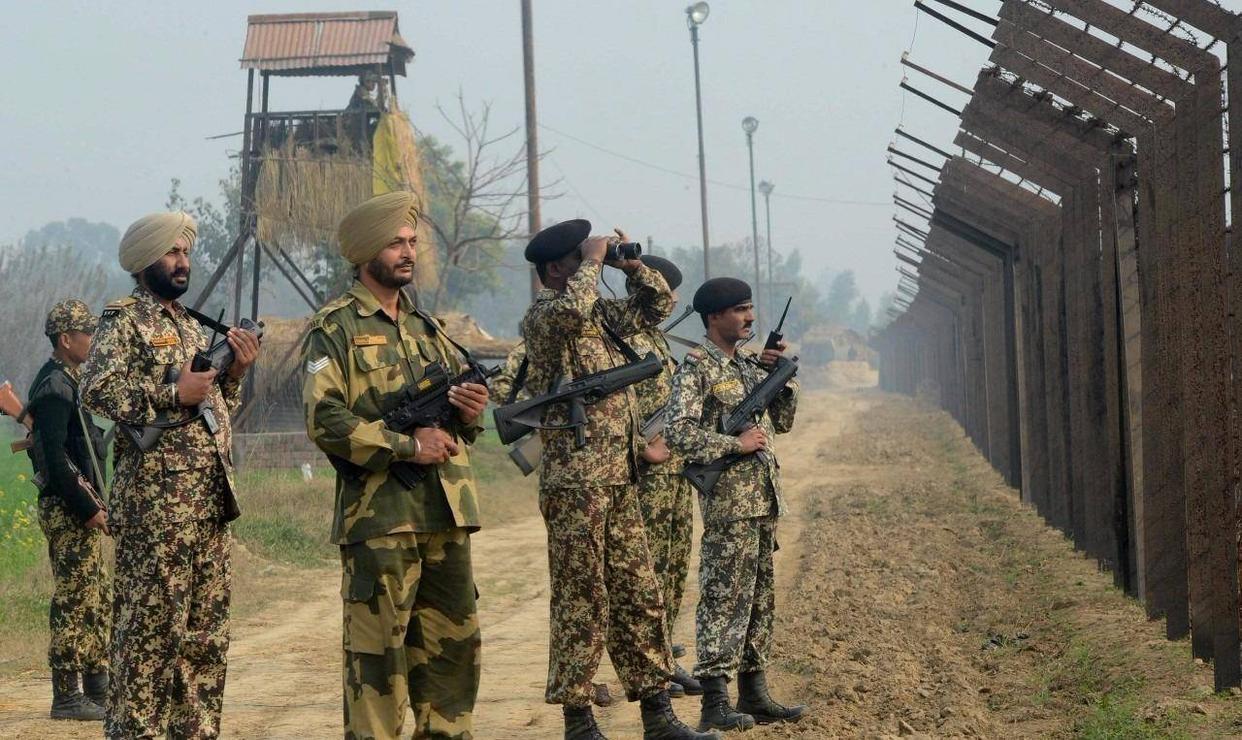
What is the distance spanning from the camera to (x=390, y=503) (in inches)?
167

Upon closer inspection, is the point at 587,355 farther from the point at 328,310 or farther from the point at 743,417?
the point at 328,310

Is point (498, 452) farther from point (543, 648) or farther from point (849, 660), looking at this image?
point (849, 660)

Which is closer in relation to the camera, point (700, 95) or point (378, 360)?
point (378, 360)

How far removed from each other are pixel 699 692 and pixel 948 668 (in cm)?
137

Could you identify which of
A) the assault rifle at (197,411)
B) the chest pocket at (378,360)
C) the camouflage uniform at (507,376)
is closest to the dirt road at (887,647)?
the camouflage uniform at (507,376)

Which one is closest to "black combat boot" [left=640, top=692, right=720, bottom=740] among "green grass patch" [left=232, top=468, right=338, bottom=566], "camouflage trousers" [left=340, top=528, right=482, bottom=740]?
"camouflage trousers" [left=340, top=528, right=482, bottom=740]

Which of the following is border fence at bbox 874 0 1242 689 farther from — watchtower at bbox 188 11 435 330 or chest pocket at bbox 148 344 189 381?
watchtower at bbox 188 11 435 330

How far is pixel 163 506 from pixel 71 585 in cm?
180

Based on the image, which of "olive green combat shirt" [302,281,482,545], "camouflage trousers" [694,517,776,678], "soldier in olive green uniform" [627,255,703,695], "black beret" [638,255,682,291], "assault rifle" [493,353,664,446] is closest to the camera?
"olive green combat shirt" [302,281,482,545]

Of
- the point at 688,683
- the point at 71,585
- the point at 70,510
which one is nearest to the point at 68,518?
the point at 70,510

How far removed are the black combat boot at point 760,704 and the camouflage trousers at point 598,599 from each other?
2.44ft

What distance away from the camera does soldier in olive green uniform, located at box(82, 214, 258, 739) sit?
→ 4.82 metres

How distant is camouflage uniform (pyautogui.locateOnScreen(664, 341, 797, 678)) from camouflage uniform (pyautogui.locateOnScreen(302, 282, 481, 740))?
1.55 meters

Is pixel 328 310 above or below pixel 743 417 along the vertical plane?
above
